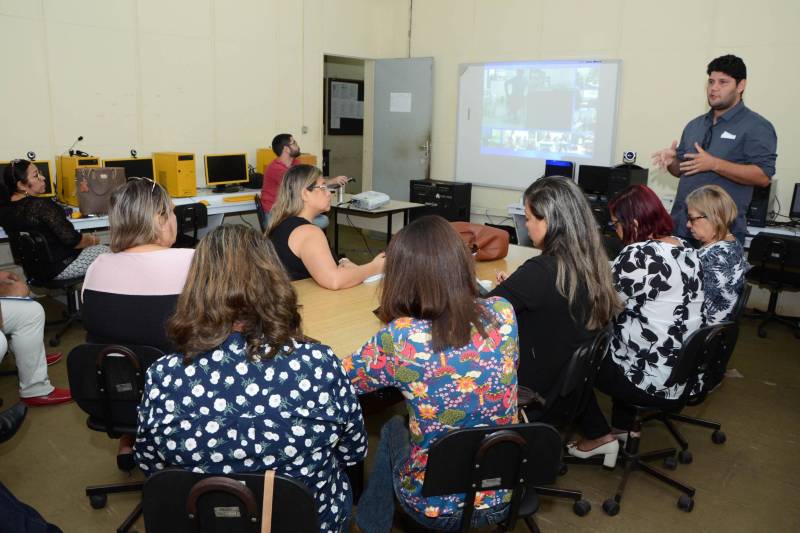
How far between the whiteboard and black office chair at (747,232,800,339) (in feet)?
5.91

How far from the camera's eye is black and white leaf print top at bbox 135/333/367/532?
138 cm

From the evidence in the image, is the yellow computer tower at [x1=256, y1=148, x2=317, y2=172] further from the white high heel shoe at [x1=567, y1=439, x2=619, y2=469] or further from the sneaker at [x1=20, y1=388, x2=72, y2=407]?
the white high heel shoe at [x1=567, y1=439, x2=619, y2=469]

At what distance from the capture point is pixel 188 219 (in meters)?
4.87

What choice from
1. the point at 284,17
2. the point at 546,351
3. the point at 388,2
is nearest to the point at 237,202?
the point at 284,17

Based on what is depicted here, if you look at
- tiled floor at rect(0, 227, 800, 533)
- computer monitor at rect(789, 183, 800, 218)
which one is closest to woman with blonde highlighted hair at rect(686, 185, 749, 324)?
tiled floor at rect(0, 227, 800, 533)

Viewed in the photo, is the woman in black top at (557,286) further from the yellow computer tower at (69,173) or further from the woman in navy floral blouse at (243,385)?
the yellow computer tower at (69,173)

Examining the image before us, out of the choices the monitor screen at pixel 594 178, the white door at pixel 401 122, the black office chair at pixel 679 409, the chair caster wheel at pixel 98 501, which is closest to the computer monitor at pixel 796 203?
the monitor screen at pixel 594 178

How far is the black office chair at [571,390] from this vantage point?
7.08ft

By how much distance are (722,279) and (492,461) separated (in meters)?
1.88

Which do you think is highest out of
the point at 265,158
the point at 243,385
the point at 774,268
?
the point at 265,158

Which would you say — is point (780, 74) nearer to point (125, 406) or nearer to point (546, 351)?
point (546, 351)

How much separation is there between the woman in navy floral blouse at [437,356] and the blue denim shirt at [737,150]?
7.91 ft

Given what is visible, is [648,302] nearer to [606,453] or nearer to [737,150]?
[606,453]

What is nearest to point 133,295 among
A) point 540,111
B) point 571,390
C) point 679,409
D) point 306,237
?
point 306,237
